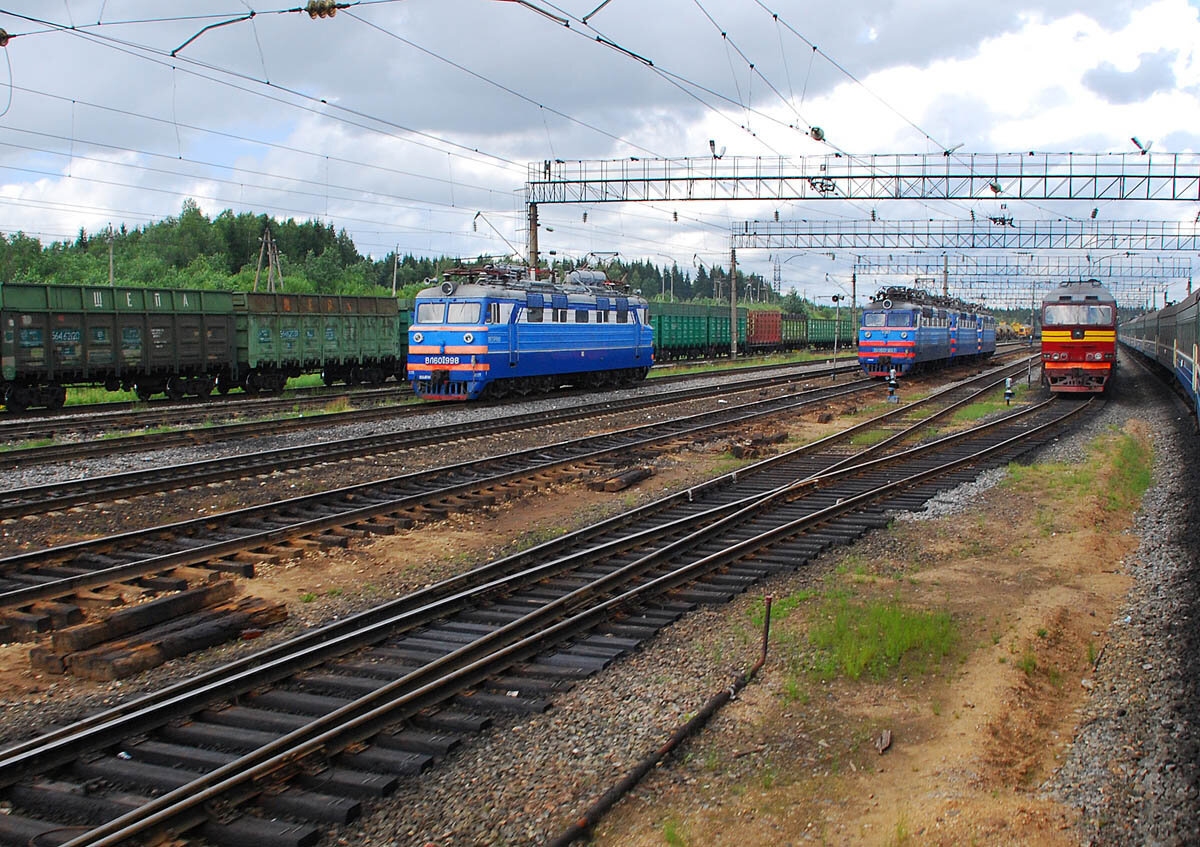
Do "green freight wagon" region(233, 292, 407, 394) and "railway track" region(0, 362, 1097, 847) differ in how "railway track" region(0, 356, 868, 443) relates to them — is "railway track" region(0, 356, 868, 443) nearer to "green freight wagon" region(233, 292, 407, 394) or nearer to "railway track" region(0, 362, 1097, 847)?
"green freight wagon" region(233, 292, 407, 394)

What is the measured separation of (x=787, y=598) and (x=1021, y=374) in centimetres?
3771

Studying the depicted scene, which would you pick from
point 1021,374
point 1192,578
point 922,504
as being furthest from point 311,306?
point 1021,374

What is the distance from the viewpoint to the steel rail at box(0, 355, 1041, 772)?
17.2 ft

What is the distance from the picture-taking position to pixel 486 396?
25.8m

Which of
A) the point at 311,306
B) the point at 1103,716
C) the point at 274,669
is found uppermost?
the point at 311,306

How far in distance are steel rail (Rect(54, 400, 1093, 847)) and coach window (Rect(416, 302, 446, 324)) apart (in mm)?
15265

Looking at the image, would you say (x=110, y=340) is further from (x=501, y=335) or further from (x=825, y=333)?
(x=825, y=333)

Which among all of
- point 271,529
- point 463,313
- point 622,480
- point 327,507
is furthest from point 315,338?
point 271,529

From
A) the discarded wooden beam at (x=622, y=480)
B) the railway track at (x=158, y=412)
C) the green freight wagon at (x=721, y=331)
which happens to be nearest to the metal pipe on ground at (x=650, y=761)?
the discarded wooden beam at (x=622, y=480)

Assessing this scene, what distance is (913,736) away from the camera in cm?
595

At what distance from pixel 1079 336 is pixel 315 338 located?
23.9 meters

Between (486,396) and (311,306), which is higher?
(311,306)

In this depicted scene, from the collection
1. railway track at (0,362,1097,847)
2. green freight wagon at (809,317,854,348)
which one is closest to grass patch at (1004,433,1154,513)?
railway track at (0,362,1097,847)

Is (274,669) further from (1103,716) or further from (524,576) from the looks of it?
(1103,716)
